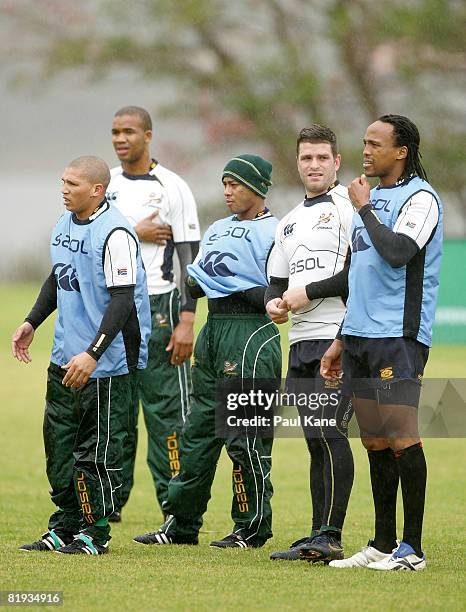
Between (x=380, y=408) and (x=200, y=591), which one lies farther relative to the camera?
(x=380, y=408)

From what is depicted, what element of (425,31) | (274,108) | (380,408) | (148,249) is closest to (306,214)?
(380,408)

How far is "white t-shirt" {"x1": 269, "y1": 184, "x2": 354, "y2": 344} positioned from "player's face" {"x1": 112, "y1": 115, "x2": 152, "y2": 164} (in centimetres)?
201

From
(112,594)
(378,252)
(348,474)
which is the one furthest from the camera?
(348,474)

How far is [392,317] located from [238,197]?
55.6 inches

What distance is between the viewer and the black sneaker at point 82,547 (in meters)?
6.50

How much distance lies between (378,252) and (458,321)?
1614 centimetres

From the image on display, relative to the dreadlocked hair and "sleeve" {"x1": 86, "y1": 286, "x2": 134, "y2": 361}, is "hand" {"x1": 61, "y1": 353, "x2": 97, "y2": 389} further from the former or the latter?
the dreadlocked hair

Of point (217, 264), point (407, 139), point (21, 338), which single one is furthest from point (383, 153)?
Answer: point (21, 338)

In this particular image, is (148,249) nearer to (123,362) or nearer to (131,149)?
(131,149)

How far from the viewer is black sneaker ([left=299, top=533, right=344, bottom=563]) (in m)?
6.22

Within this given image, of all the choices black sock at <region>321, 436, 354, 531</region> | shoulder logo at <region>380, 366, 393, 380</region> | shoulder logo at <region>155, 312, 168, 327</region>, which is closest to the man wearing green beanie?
black sock at <region>321, 436, 354, 531</region>

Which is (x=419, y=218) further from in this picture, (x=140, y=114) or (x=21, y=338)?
(x=140, y=114)

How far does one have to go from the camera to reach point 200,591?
17.9 ft

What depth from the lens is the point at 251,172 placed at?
6953 millimetres
